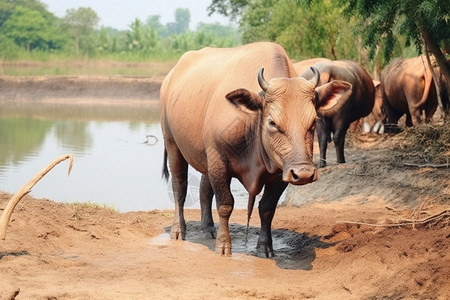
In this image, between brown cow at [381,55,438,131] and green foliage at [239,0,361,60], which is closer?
brown cow at [381,55,438,131]

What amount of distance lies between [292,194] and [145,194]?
2895 mm

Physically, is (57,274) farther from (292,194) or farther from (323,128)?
(323,128)

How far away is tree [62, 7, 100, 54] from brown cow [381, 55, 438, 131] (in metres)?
67.0

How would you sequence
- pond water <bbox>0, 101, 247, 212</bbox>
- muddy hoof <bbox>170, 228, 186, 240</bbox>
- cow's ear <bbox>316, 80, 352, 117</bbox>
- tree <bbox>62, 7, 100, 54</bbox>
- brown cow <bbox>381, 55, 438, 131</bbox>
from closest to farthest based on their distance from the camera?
1. cow's ear <bbox>316, 80, 352, 117</bbox>
2. muddy hoof <bbox>170, 228, 186, 240</bbox>
3. pond water <bbox>0, 101, 247, 212</bbox>
4. brown cow <bbox>381, 55, 438, 131</bbox>
5. tree <bbox>62, 7, 100, 54</bbox>

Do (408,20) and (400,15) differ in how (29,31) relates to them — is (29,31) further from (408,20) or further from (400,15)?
(408,20)

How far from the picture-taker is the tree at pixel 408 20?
423 inches

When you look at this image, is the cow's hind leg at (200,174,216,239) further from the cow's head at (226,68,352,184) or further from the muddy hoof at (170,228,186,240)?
the cow's head at (226,68,352,184)

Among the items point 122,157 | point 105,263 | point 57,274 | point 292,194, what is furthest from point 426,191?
point 122,157

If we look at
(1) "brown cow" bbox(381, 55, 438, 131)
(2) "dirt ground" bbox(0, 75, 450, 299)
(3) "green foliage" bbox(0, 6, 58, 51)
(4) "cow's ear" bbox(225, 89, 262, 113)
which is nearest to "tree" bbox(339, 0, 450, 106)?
(2) "dirt ground" bbox(0, 75, 450, 299)

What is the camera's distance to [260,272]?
8602mm

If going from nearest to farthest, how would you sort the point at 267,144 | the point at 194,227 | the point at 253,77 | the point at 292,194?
the point at 267,144
the point at 253,77
the point at 194,227
the point at 292,194

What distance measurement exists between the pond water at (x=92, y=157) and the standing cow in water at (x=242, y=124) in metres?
3.03

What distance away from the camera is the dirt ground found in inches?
286

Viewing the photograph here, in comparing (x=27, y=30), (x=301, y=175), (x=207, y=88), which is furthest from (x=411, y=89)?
(x=27, y=30)
